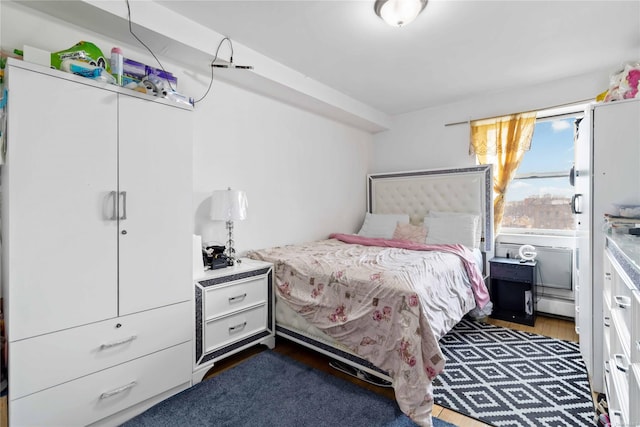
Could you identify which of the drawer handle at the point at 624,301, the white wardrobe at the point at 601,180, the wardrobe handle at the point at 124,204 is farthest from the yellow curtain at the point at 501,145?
the wardrobe handle at the point at 124,204

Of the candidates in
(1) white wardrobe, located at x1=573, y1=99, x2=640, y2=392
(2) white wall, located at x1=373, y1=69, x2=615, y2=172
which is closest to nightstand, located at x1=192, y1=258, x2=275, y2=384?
(1) white wardrobe, located at x1=573, y1=99, x2=640, y2=392

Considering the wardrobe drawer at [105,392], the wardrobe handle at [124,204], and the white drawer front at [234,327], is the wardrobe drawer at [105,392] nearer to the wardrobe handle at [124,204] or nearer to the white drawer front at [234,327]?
the white drawer front at [234,327]

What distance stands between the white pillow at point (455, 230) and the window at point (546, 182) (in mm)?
556

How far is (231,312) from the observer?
2168 mm

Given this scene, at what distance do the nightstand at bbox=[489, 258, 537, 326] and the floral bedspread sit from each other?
0.70 metres

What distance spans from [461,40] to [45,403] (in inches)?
134

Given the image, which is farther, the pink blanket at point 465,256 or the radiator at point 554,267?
the radiator at point 554,267

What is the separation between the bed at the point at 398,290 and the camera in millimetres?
1687

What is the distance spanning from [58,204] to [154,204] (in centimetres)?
44

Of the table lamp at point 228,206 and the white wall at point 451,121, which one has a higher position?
the white wall at point 451,121

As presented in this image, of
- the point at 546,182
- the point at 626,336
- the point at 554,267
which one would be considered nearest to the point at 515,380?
the point at 626,336

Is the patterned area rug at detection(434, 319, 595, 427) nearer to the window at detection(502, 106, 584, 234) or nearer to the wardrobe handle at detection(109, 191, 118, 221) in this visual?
the window at detection(502, 106, 584, 234)

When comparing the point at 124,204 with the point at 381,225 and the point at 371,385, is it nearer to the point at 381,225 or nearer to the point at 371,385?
the point at 371,385

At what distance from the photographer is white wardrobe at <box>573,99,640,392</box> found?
1739 millimetres
